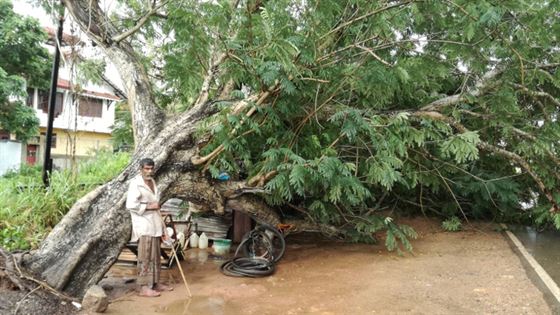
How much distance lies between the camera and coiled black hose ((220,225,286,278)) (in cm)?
654

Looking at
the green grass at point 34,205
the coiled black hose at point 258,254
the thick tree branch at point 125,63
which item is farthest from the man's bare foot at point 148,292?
the thick tree branch at point 125,63

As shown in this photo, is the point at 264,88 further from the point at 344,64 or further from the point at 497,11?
the point at 497,11

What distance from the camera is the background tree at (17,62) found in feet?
47.6

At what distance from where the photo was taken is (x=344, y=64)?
19.9 feet

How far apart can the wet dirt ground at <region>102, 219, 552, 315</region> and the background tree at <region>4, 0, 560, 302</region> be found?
2.02ft

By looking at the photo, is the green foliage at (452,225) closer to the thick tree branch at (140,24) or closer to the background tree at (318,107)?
the background tree at (318,107)

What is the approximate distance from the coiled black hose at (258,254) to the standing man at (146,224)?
1.24 m

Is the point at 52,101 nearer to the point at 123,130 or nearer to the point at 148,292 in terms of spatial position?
the point at 123,130

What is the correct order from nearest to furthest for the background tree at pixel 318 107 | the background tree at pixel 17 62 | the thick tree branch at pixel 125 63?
the background tree at pixel 318 107, the thick tree branch at pixel 125 63, the background tree at pixel 17 62

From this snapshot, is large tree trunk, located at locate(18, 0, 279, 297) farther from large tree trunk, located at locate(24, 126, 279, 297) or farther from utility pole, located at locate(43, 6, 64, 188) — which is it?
utility pole, located at locate(43, 6, 64, 188)

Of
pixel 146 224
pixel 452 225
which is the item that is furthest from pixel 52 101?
pixel 452 225

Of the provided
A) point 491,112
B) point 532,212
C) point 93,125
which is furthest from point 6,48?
point 532,212

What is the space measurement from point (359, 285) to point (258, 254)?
6.92 ft

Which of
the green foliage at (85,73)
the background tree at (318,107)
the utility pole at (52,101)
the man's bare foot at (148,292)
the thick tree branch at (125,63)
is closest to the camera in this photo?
the background tree at (318,107)
